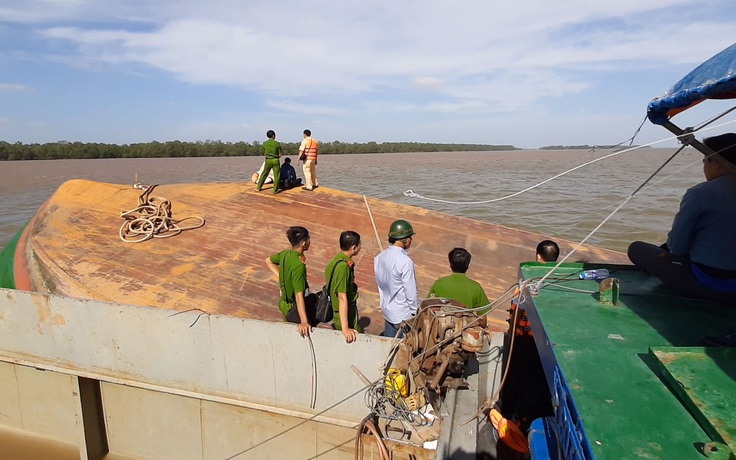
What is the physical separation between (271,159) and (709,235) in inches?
304

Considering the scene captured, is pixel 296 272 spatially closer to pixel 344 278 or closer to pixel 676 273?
pixel 344 278

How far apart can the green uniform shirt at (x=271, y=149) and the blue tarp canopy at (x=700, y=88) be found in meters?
7.11

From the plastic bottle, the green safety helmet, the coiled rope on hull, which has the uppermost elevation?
the green safety helmet

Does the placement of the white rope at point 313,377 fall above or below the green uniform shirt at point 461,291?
below

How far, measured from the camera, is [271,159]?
356 inches

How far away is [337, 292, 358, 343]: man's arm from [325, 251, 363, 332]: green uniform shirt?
0.15 feet

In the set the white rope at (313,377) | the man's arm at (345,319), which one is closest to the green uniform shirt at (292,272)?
the man's arm at (345,319)

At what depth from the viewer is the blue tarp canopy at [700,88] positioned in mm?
1954

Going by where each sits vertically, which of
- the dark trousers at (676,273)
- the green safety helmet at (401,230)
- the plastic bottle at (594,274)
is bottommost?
the plastic bottle at (594,274)

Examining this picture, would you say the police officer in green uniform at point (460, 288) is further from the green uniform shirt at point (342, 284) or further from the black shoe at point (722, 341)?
the black shoe at point (722, 341)

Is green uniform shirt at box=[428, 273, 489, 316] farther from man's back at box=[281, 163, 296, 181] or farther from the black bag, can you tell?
man's back at box=[281, 163, 296, 181]

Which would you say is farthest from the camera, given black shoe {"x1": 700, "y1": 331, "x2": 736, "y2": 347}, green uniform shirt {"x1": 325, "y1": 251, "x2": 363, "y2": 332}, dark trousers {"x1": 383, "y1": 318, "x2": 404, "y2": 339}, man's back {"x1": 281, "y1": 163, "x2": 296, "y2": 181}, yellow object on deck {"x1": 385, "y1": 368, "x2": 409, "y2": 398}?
man's back {"x1": 281, "y1": 163, "x2": 296, "y2": 181}

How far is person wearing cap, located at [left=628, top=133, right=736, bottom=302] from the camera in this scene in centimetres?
256

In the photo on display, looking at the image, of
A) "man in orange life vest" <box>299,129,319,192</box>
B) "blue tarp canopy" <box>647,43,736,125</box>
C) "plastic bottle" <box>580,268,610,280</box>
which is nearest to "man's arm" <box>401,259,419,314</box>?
"plastic bottle" <box>580,268,610,280</box>
